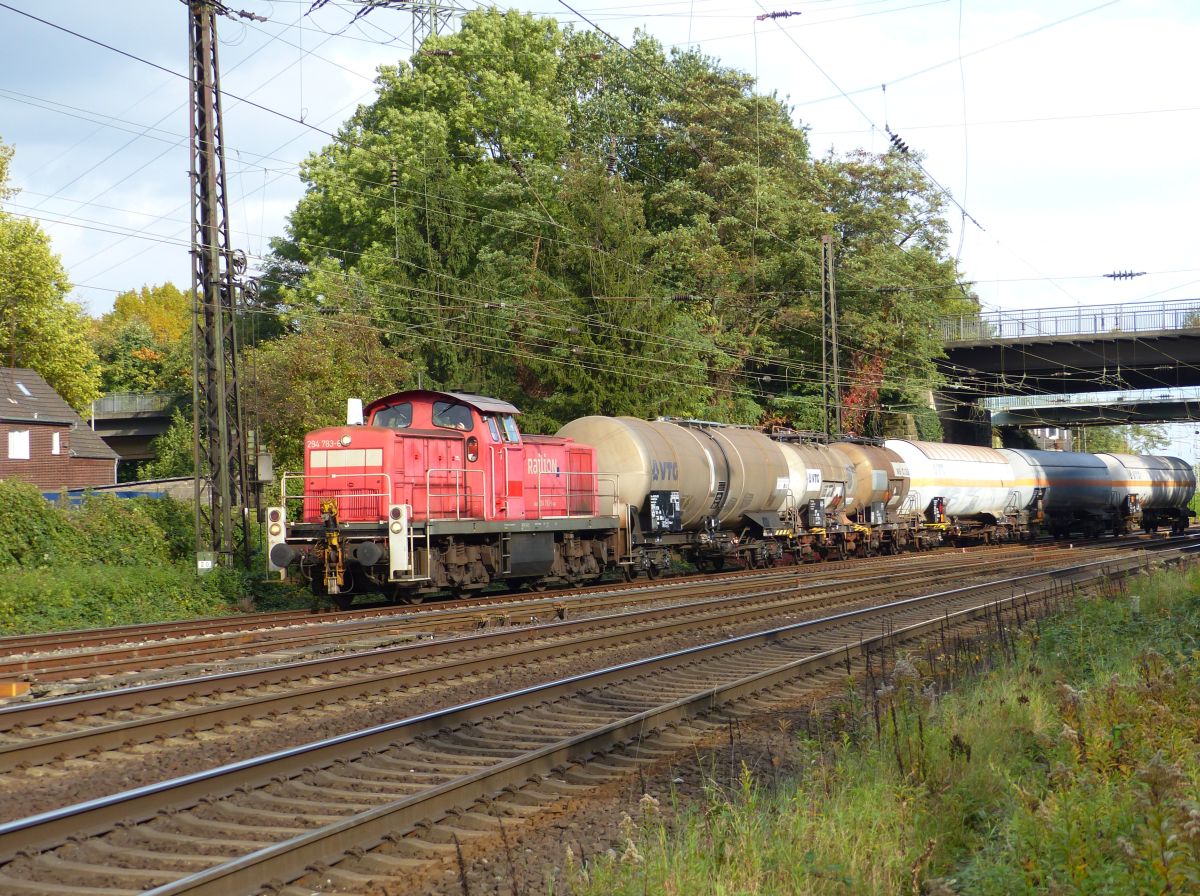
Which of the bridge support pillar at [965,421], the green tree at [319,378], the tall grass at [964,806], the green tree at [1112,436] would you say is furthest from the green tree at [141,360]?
the green tree at [1112,436]

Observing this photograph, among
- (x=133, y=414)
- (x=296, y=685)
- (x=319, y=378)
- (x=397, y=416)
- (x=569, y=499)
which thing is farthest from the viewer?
(x=133, y=414)

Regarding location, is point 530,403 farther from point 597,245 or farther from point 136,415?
point 136,415

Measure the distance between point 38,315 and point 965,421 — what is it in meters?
50.7

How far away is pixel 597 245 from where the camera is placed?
39.0 meters

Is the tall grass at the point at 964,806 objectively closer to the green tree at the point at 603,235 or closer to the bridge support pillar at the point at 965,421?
the green tree at the point at 603,235

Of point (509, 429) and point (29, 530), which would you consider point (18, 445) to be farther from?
point (509, 429)

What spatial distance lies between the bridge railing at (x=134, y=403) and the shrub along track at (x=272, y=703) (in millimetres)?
67245

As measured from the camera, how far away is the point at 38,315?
51875 mm


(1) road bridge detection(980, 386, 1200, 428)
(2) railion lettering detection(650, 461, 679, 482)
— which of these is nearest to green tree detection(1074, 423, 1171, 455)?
(1) road bridge detection(980, 386, 1200, 428)

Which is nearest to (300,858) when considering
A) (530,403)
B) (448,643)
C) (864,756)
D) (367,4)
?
(864,756)

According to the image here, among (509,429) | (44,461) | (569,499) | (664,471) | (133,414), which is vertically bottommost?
(569,499)

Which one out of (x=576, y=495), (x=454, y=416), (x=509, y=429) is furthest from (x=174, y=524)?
(x=576, y=495)

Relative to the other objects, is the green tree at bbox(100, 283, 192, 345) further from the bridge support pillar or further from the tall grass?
the tall grass

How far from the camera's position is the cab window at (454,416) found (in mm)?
20266
